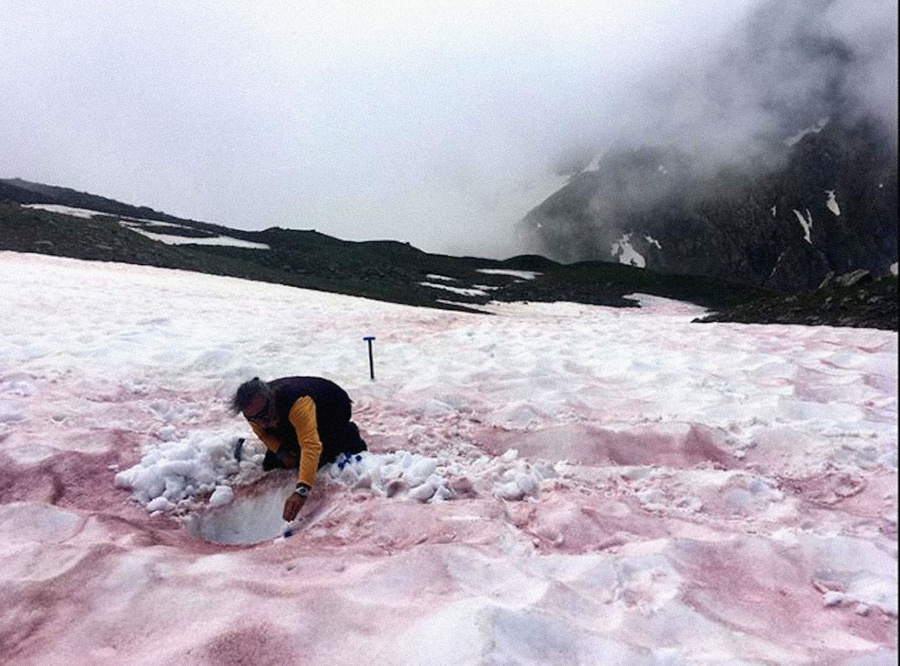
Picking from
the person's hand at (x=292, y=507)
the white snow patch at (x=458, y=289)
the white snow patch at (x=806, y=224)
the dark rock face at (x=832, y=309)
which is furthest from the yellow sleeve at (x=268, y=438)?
the white snow patch at (x=806, y=224)

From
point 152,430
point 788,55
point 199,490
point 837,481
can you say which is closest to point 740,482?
point 837,481

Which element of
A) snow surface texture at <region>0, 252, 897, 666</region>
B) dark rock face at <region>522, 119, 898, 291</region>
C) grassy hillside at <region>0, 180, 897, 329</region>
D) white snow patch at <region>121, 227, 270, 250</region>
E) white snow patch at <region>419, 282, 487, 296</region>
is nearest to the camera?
snow surface texture at <region>0, 252, 897, 666</region>

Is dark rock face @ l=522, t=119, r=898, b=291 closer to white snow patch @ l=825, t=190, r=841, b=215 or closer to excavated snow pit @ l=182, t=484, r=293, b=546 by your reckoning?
white snow patch @ l=825, t=190, r=841, b=215

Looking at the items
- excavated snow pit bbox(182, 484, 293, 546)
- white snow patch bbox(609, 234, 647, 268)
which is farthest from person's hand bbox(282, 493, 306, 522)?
white snow patch bbox(609, 234, 647, 268)

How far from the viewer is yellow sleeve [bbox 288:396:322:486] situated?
490 centimetres

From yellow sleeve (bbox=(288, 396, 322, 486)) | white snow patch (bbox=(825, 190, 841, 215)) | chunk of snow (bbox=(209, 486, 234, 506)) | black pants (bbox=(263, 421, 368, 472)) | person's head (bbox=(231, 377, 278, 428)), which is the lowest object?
chunk of snow (bbox=(209, 486, 234, 506))

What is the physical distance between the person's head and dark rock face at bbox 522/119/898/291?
12104 cm

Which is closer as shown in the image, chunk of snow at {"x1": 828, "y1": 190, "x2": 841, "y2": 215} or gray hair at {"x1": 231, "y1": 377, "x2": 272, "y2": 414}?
gray hair at {"x1": 231, "y1": 377, "x2": 272, "y2": 414}

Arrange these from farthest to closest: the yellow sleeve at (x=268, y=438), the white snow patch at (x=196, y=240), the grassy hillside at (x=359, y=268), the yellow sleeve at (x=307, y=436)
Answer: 1. the white snow patch at (x=196, y=240)
2. the grassy hillside at (x=359, y=268)
3. the yellow sleeve at (x=268, y=438)
4. the yellow sleeve at (x=307, y=436)

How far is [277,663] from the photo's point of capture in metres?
3.10

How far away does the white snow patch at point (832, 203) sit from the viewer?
411ft

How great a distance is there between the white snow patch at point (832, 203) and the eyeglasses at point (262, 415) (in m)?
138

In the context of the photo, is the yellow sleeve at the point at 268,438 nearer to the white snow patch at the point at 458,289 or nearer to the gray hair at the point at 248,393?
the gray hair at the point at 248,393

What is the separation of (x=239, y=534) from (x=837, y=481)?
4651 mm
